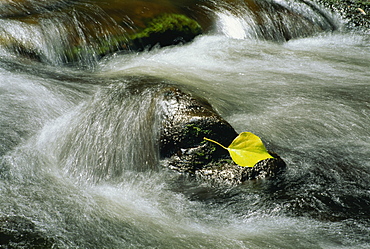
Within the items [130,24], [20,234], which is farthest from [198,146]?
[130,24]

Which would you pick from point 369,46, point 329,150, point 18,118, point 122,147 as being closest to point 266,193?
point 329,150

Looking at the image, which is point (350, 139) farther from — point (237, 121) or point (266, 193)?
point (266, 193)

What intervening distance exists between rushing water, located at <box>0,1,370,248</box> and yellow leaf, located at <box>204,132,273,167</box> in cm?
39

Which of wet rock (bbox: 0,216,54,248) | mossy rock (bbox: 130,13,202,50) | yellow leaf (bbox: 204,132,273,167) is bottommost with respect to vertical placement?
wet rock (bbox: 0,216,54,248)

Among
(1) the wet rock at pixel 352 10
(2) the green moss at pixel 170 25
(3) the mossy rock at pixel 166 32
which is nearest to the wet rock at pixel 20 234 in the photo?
(3) the mossy rock at pixel 166 32

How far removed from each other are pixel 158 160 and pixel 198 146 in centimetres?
36

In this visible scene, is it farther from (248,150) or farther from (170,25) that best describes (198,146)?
(170,25)

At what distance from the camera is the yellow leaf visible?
94.5 inches

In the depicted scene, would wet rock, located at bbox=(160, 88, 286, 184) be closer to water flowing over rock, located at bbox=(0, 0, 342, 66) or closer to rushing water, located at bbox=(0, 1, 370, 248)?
rushing water, located at bbox=(0, 1, 370, 248)

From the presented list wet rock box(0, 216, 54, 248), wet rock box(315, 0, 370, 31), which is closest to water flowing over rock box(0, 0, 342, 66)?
wet rock box(315, 0, 370, 31)

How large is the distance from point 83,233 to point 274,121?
7.56 ft

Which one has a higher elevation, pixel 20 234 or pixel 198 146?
pixel 198 146

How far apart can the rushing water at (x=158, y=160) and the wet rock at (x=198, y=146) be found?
10 centimetres

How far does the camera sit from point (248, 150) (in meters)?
2.51
